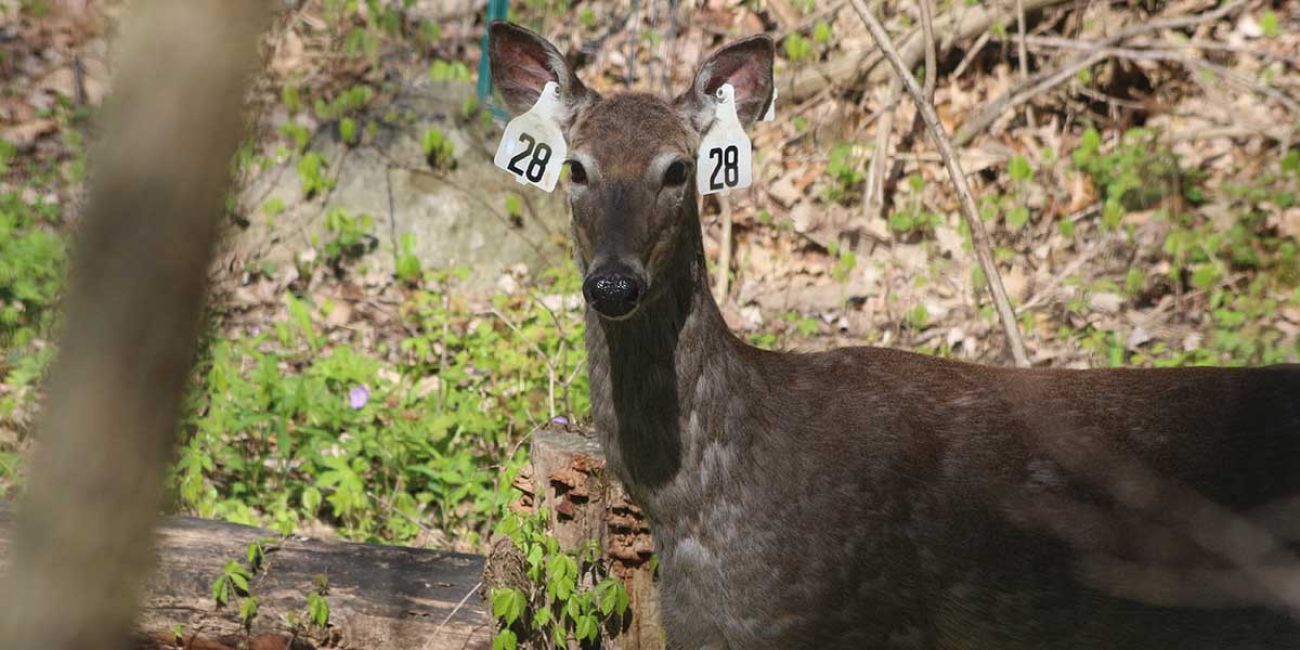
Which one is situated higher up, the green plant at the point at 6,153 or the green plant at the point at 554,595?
the green plant at the point at 6,153

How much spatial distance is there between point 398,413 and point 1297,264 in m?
4.83

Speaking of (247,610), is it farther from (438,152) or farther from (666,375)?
(438,152)

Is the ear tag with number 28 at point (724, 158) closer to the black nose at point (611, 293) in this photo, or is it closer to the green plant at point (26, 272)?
the black nose at point (611, 293)

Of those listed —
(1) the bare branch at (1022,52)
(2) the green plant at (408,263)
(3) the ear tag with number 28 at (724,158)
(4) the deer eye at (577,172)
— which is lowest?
(4) the deer eye at (577,172)

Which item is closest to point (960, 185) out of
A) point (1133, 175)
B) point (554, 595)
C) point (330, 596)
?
point (554, 595)

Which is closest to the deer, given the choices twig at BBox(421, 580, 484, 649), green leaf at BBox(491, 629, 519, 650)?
green leaf at BBox(491, 629, 519, 650)

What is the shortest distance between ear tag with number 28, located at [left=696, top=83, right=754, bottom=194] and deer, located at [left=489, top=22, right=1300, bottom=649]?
0.20 ft

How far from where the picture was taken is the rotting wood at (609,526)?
4617mm

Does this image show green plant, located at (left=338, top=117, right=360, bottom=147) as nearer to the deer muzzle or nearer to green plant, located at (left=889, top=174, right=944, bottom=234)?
green plant, located at (left=889, top=174, right=944, bottom=234)

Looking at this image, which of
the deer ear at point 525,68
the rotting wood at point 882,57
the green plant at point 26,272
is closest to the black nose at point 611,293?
the deer ear at point 525,68

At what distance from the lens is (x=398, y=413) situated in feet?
21.4

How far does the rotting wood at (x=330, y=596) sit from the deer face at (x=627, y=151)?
143 centimetres

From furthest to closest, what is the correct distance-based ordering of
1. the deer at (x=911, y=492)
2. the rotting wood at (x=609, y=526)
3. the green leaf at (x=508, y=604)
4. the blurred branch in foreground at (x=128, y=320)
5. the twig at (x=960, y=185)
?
1. the twig at (x=960, y=185)
2. the rotting wood at (x=609, y=526)
3. the green leaf at (x=508, y=604)
4. the deer at (x=911, y=492)
5. the blurred branch in foreground at (x=128, y=320)

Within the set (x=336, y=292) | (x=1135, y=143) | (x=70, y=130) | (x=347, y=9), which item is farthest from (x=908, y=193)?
(x=70, y=130)
